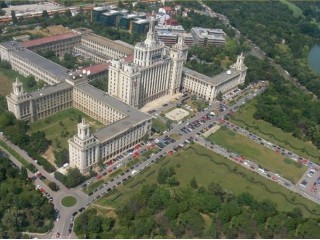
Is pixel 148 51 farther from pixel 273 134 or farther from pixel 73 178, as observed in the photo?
pixel 73 178

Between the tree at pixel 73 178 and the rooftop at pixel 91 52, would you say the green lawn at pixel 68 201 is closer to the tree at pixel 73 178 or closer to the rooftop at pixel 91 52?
the tree at pixel 73 178

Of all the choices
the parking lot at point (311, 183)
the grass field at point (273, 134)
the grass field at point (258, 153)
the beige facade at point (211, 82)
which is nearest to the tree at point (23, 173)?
the grass field at point (258, 153)

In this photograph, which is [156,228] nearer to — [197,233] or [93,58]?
[197,233]

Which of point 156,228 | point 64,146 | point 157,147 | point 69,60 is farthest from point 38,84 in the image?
point 156,228

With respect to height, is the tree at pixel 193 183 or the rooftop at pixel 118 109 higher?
the rooftop at pixel 118 109

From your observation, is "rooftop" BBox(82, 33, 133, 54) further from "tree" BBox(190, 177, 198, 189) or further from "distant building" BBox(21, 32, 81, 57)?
"tree" BBox(190, 177, 198, 189)
